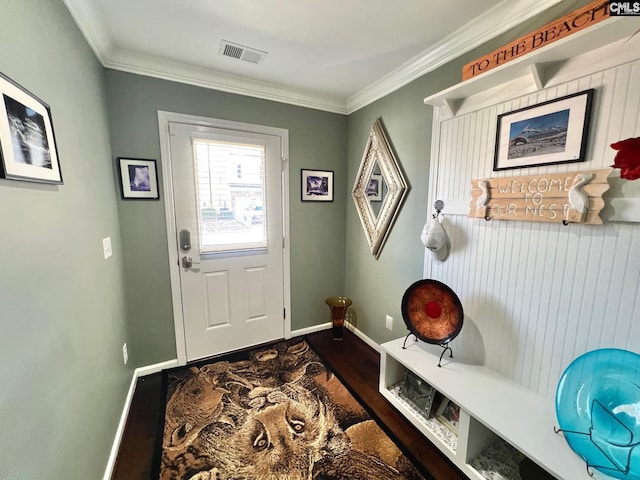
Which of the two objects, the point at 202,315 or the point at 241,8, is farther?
the point at 202,315

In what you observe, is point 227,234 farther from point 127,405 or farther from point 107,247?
point 127,405

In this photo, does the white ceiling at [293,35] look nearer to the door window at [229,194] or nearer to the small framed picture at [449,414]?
the door window at [229,194]

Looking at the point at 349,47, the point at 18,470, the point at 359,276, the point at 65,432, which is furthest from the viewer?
the point at 359,276

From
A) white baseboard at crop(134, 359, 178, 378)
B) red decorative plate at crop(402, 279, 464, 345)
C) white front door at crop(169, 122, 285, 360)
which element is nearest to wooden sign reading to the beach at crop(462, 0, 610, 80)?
red decorative plate at crop(402, 279, 464, 345)

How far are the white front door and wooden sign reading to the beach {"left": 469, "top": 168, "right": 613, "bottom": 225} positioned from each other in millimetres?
1681

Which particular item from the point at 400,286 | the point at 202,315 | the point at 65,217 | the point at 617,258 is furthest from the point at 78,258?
the point at 617,258

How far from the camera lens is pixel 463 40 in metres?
1.58

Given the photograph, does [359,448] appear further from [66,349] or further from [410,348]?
[66,349]

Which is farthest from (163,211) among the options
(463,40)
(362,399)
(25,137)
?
(463,40)

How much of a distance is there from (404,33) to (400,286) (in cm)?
179

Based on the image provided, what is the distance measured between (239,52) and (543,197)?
6.73ft

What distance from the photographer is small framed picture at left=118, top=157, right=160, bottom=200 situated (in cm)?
191

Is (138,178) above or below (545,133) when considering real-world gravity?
below

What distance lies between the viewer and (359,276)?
2.75 metres
